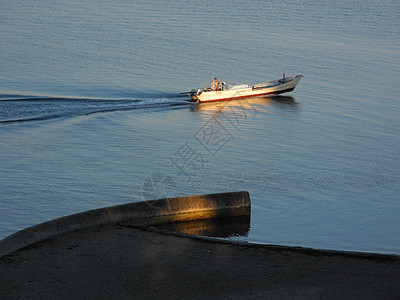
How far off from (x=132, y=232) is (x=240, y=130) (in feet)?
59.8

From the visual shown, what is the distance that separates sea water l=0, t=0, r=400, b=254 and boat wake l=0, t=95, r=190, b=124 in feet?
0.35

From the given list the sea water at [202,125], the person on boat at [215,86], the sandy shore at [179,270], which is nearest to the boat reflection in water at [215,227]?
the sea water at [202,125]

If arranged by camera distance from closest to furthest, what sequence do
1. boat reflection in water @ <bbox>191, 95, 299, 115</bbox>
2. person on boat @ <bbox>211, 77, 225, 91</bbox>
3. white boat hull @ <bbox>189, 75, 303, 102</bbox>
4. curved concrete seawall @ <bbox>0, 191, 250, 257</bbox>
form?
curved concrete seawall @ <bbox>0, 191, 250, 257</bbox>
boat reflection in water @ <bbox>191, 95, 299, 115</bbox>
white boat hull @ <bbox>189, 75, 303, 102</bbox>
person on boat @ <bbox>211, 77, 225, 91</bbox>

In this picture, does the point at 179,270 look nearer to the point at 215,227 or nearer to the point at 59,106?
the point at 215,227

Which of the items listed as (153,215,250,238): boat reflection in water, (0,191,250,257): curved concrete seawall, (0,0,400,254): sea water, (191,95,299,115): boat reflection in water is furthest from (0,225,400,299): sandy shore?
(191,95,299,115): boat reflection in water

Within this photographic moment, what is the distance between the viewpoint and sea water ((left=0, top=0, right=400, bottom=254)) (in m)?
20.8

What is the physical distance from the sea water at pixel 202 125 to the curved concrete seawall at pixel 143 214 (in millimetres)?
1080

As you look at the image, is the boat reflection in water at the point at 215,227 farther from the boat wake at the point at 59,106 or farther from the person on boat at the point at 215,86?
the person on boat at the point at 215,86

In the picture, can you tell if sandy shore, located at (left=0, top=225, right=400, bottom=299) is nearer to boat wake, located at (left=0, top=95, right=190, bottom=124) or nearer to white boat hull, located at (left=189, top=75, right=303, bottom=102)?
boat wake, located at (left=0, top=95, right=190, bottom=124)

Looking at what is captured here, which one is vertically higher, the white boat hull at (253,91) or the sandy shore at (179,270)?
the white boat hull at (253,91)

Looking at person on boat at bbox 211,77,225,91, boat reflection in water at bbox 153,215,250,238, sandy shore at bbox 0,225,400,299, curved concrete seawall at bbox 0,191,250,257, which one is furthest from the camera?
person on boat at bbox 211,77,225,91

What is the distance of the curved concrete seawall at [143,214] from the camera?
1381cm

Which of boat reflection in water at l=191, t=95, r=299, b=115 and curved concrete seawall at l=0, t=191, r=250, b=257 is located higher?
boat reflection in water at l=191, t=95, r=299, b=115

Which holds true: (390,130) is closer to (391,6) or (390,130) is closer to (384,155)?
(384,155)
